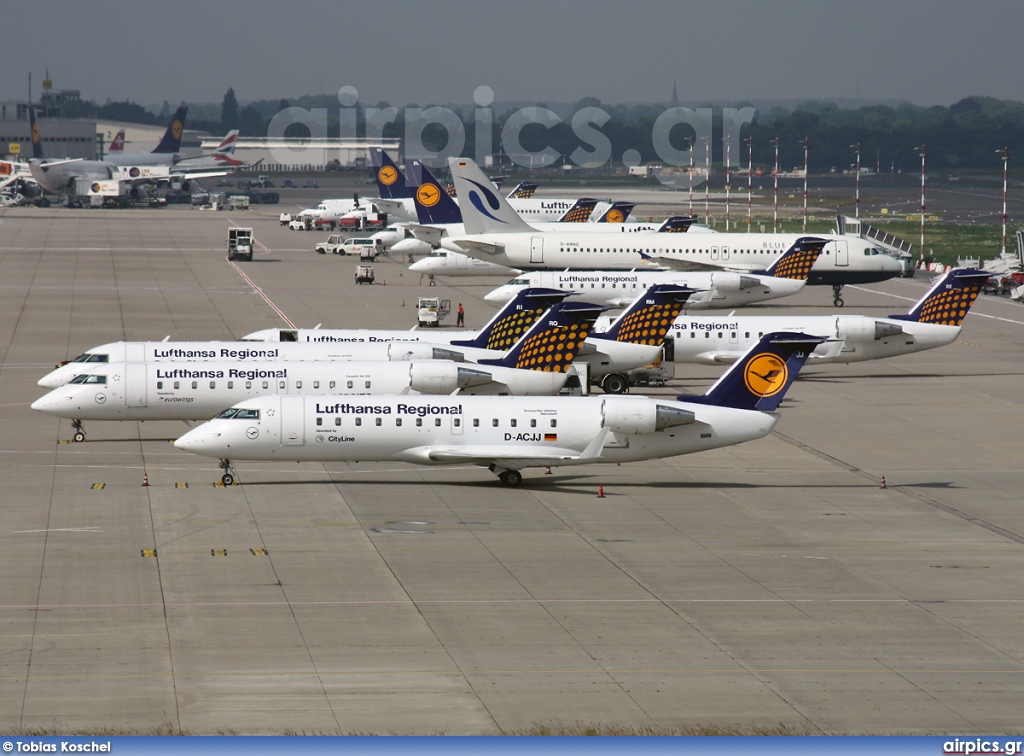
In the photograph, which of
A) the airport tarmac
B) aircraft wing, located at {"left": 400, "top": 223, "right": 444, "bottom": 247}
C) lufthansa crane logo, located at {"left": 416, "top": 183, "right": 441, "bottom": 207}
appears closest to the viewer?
the airport tarmac

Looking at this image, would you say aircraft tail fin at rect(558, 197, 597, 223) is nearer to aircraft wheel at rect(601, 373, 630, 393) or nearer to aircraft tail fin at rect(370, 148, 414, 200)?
aircraft tail fin at rect(370, 148, 414, 200)

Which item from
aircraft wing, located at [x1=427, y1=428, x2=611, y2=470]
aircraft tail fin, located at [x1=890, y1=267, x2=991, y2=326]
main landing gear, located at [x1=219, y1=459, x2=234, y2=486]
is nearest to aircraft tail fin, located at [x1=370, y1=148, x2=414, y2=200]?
aircraft tail fin, located at [x1=890, y1=267, x2=991, y2=326]

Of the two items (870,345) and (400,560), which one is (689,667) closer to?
(400,560)

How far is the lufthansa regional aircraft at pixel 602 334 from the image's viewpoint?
57.9 m

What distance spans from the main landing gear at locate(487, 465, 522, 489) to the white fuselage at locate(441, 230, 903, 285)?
5646cm

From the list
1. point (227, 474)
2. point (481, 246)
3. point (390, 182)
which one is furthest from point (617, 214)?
point (227, 474)

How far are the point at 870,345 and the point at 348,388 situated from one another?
95.5 feet

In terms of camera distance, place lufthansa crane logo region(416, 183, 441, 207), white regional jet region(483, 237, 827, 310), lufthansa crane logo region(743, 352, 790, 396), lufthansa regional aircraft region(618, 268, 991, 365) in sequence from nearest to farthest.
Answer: lufthansa crane logo region(743, 352, 790, 396) < lufthansa regional aircraft region(618, 268, 991, 365) < white regional jet region(483, 237, 827, 310) < lufthansa crane logo region(416, 183, 441, 207)

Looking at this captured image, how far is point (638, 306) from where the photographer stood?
61.2 metres

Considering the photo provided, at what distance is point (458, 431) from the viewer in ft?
144

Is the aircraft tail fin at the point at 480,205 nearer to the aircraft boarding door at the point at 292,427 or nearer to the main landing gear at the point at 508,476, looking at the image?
the main landing gear at the point at 508,476

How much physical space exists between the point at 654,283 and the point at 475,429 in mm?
47833

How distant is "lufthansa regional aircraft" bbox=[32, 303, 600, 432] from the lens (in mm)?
49312

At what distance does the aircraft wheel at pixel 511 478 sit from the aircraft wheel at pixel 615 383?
18.7 metres
